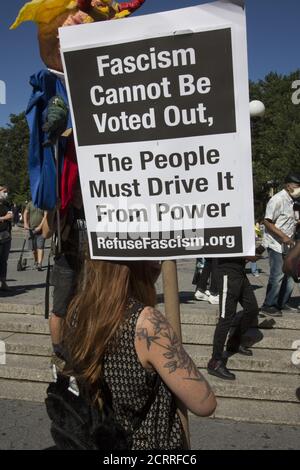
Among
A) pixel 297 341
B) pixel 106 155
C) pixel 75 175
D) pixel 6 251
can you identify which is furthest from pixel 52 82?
pixel 6 251

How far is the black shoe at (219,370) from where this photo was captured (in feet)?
13.2

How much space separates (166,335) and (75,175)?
1814mm

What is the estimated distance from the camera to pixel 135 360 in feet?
4.74

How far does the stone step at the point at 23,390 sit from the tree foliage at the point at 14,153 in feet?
126

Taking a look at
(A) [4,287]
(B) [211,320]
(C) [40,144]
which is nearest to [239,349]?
(B) [211,320]

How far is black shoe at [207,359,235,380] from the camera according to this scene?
13.2ft

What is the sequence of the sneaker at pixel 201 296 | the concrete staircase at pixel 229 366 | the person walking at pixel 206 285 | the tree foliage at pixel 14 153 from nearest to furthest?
the concrete staircase at pixel 229 366
the person walking at pixel 206 285
the sneaker at pixel 201 296
the tree foliage at pixel 14 153

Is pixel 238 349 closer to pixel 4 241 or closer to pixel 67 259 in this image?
pixel 67 259

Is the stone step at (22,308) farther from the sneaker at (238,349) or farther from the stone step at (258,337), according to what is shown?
the sneaker at (238,349)

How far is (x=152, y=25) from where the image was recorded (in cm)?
154

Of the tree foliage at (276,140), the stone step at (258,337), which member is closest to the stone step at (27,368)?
the stone step at (258,337)

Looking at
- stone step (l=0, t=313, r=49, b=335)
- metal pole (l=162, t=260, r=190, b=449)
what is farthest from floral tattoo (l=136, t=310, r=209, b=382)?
stone step (l=0, t=313, r=49, b=335)

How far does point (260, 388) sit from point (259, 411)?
20cm

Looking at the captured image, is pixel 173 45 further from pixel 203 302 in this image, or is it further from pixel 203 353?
pixel 203 302
